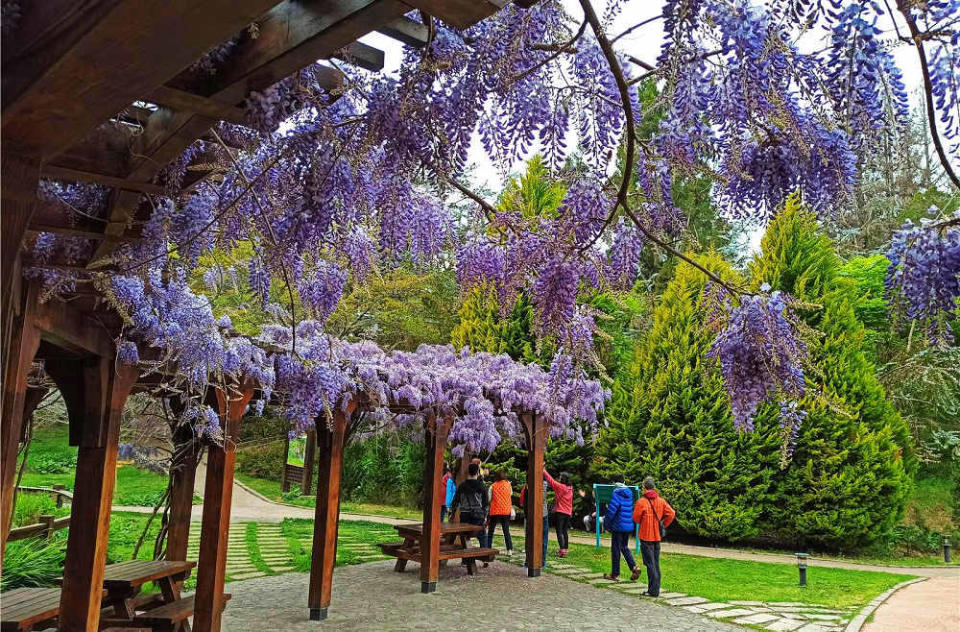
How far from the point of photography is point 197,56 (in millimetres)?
1295

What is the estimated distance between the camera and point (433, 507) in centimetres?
813

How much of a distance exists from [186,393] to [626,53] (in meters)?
4.12

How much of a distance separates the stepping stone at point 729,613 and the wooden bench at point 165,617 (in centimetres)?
486

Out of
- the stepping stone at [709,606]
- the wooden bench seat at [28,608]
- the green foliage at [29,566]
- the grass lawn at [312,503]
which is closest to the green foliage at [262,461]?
the grass lawn at [312,503]

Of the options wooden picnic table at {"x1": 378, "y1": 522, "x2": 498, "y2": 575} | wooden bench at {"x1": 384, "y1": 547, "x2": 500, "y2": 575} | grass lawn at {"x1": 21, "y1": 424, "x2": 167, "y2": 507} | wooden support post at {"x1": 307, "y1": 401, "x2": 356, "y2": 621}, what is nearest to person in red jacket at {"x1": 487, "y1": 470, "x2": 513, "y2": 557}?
wooden picnic table at {"x1": 378, "y1": 522, "x2": 498, "y2": 575}

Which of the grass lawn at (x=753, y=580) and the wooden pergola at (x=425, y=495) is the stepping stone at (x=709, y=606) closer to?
the grass lawn at (x=753, y=580)

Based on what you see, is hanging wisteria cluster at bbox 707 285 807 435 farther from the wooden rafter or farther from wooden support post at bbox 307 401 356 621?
wooden support post at bbox 307 401 356 621

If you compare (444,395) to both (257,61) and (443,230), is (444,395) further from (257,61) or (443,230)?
(257,61)

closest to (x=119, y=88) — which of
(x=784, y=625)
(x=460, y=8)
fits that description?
(x=460, y=8)

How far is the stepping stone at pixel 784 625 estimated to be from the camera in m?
6.50

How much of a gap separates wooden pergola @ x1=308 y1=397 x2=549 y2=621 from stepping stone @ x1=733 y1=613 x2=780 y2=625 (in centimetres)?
285

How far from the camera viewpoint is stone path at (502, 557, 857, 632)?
22.0 feet

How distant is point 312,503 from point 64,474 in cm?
748

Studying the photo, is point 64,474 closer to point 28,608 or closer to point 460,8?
point 28,608
